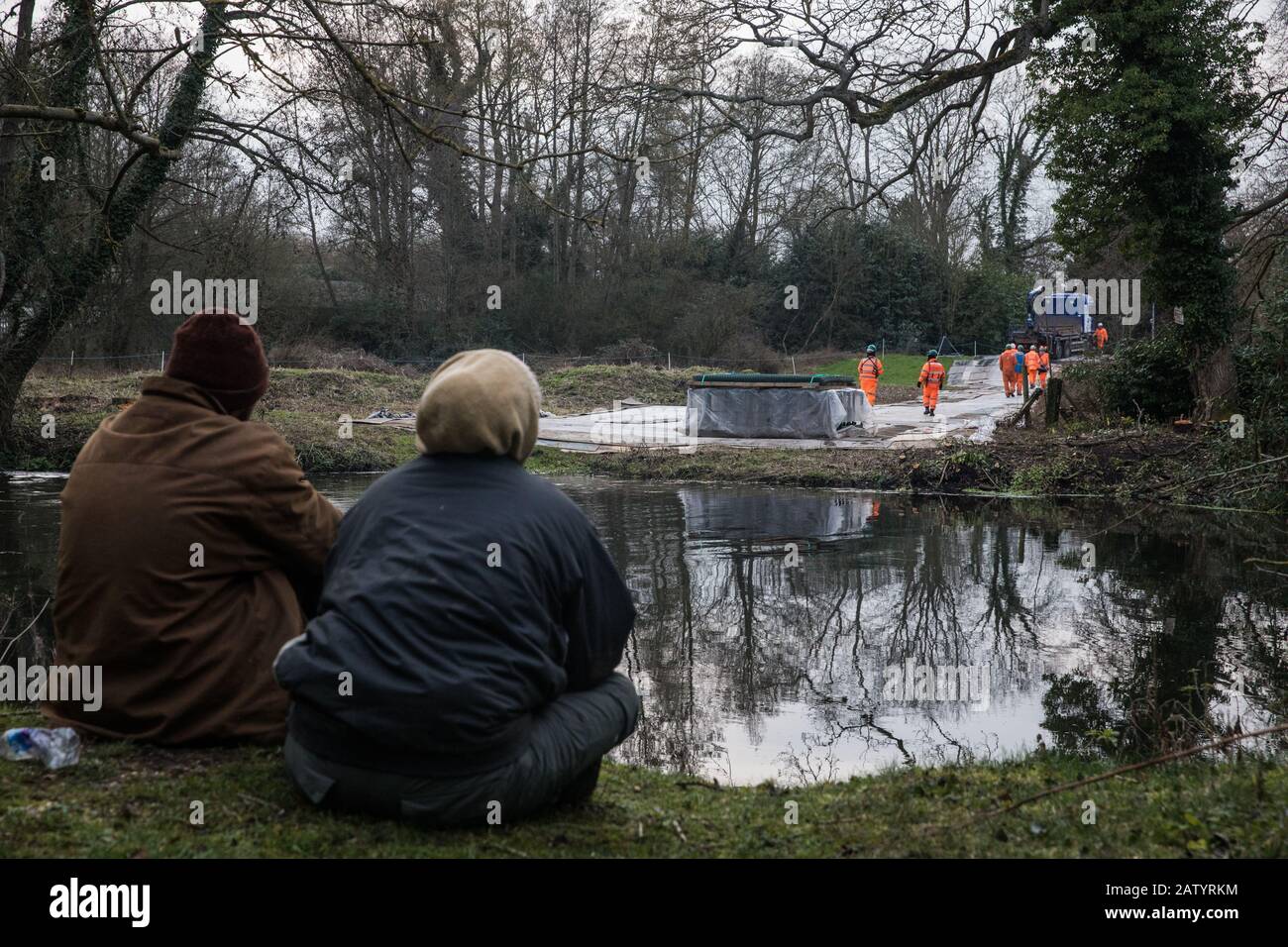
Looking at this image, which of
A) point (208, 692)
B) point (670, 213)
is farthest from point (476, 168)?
point (208, 692)

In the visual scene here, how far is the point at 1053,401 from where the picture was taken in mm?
21406

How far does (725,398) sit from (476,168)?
26.2m

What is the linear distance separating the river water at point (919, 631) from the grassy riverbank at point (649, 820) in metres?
0.99

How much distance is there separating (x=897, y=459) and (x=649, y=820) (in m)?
15.4

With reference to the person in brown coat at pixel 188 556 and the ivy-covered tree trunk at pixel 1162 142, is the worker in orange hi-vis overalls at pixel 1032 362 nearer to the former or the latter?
the ivy-covered tree trunk at pixel 1162 142

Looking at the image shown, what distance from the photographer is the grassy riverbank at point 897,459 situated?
1530cm

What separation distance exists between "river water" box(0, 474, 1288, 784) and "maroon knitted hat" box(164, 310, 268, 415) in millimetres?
2626

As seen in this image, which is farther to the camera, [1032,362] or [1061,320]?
[1061,320]

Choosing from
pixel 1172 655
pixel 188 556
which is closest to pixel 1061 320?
pixel 1172 655

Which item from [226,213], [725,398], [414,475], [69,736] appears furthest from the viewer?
[226,213]

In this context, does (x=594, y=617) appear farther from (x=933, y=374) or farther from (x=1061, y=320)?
(x=1061, y=320)

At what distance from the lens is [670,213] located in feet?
148

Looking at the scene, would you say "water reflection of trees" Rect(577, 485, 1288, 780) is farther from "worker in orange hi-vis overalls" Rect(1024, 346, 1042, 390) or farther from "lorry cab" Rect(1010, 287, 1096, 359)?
"lorry cab" Rect(1010, 287, 1096, 359)
